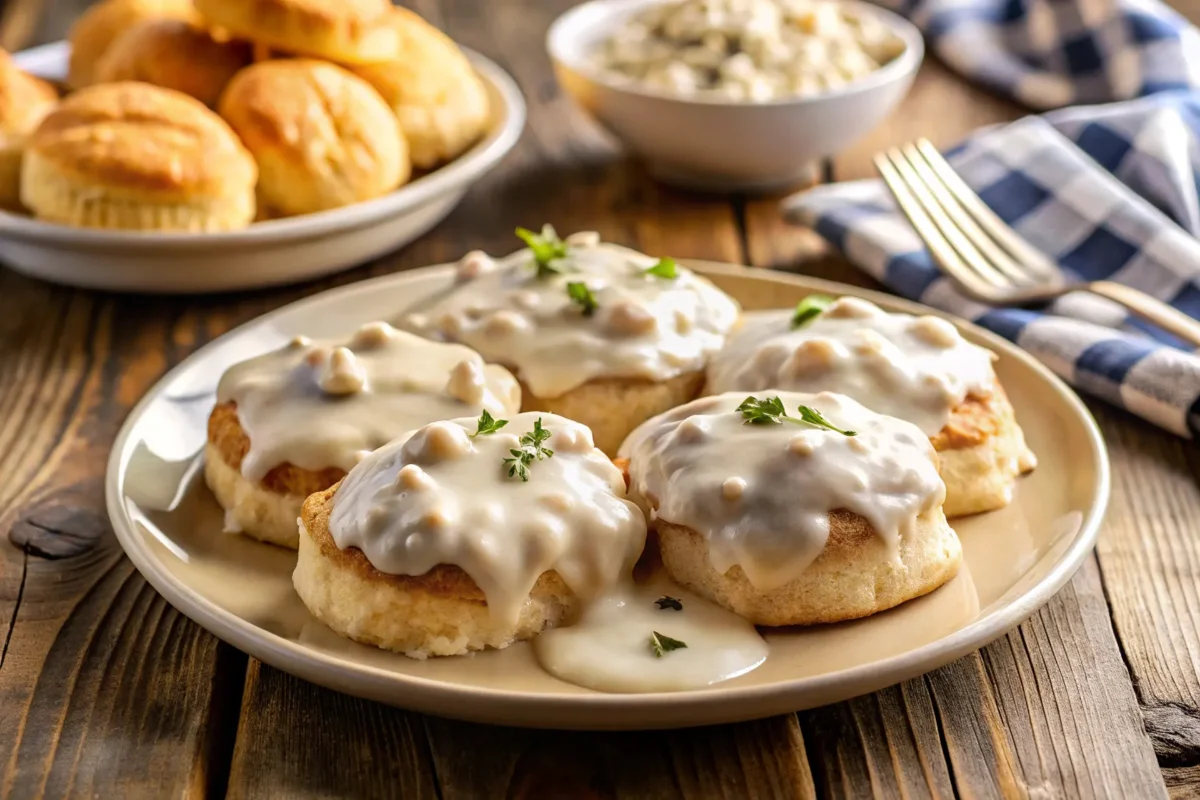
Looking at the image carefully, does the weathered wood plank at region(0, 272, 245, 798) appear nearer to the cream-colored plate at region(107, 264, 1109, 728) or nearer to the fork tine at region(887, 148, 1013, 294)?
the cream-colored plate at region(107, 264, 1109, 728)

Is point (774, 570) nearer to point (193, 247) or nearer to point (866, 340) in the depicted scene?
point (866, 340)

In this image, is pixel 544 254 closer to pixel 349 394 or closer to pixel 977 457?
pixel 349 394

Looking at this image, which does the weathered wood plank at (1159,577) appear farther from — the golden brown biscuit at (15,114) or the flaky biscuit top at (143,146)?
the golden brown biscuit at (15,114)

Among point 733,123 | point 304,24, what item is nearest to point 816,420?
point 733,123

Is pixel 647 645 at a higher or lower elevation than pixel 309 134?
higher

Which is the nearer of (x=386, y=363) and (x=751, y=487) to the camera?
(x=751, y=487)

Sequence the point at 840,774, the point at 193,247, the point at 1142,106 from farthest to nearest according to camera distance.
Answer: the point at 1142,106
the point at 193,247
the point at 840,774

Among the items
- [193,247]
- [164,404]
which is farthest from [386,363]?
[193,247]

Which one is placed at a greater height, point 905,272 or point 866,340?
point 866,340
